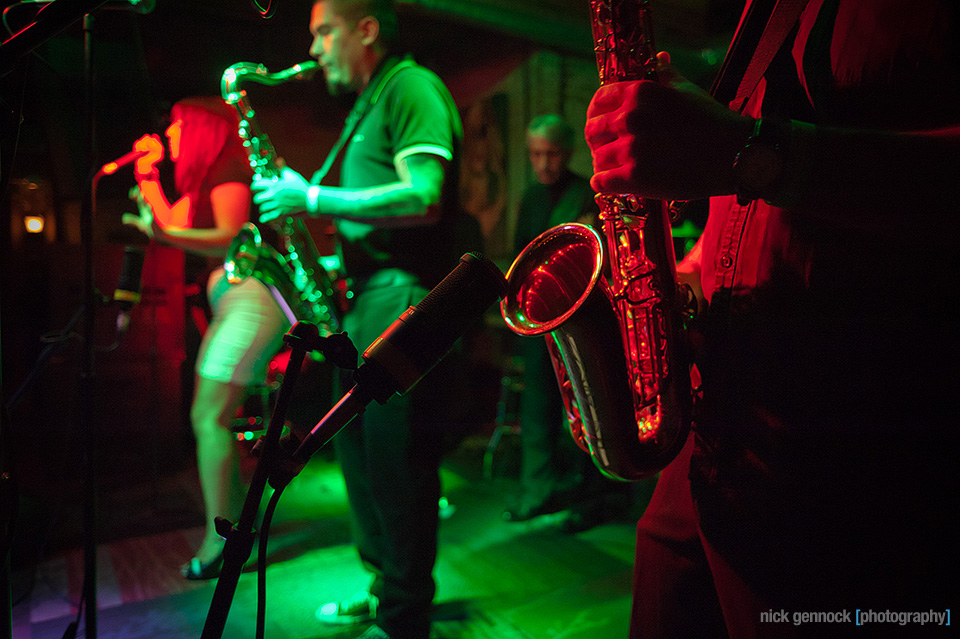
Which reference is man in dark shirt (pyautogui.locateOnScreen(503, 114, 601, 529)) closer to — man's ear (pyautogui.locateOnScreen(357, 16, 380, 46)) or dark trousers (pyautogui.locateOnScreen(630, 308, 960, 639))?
man's ear (pyautogui.locateOnScreen(357, 16, 380, 46))

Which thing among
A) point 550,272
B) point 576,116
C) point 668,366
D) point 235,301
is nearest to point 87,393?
point 235,301

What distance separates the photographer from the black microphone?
9.57 ft

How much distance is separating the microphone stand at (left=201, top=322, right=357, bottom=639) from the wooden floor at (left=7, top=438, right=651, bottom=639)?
1.80 meters

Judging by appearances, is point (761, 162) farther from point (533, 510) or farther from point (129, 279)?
point (533, 510)

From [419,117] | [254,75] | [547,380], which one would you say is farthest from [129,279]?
[547,380]

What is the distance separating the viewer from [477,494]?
13.9 feet

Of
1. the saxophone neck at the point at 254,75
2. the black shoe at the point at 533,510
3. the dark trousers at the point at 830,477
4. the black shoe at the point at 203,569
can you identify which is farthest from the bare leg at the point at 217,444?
the dark trousers at the point at 830,477

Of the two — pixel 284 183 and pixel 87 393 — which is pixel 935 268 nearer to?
pixel 284 183

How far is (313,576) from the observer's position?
113 inches

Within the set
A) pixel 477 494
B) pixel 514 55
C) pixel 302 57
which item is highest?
pixel 514 55

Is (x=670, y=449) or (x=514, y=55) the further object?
(x=514, y=55)

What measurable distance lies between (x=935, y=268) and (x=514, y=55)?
561 centimetres

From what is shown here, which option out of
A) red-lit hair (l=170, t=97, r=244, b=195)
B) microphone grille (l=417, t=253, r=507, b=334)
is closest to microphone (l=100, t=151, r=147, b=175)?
red-lit hair (l=170, t=97, r=244, b=195)

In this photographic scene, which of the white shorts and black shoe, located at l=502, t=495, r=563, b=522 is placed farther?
black shoe, located at l=502, t=495, r=563, b=522
